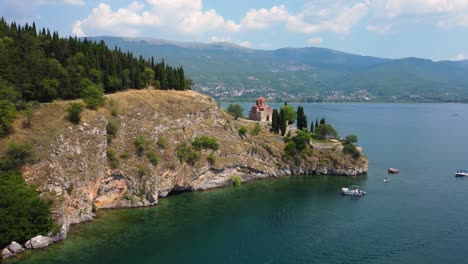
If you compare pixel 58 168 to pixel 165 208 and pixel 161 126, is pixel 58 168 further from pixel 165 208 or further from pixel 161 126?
pixel 161 126

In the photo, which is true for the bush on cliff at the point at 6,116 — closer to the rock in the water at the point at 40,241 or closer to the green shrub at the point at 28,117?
A: the green shrub at the point at 28,117

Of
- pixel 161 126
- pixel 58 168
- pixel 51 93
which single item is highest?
pixel 51 93

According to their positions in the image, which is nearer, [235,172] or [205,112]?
[235,172]

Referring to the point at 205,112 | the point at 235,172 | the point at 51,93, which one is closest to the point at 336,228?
the point at 235,172

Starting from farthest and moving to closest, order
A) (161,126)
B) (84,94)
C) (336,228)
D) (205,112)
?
(205,112) < (161,126) < (84,94) < (336,228)

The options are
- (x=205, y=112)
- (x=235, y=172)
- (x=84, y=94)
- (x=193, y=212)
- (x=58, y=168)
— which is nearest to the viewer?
(x=58, y=168)

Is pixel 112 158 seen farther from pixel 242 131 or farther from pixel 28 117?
pixel 242 131

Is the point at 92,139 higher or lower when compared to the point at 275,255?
higher
